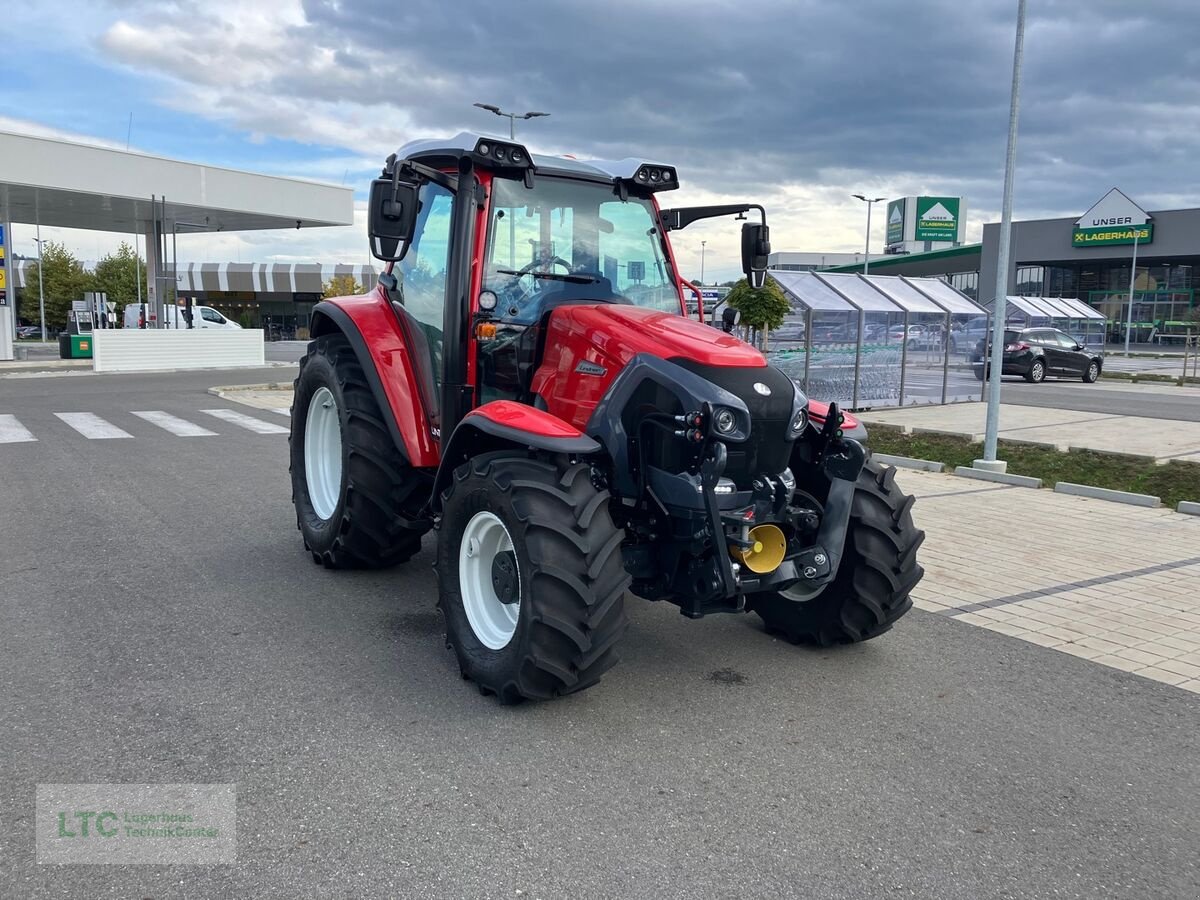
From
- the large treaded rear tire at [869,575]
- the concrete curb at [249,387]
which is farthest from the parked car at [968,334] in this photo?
the large treaded rear tire at [869,575]

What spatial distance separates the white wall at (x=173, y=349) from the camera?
2620 centimetres

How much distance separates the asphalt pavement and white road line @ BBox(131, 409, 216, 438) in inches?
296

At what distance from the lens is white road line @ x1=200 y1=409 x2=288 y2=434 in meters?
13.9

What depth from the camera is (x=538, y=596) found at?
3879 mm

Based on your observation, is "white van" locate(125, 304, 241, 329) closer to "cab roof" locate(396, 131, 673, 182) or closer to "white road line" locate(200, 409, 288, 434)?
"white road line" locate(200, 409, 288, 434)

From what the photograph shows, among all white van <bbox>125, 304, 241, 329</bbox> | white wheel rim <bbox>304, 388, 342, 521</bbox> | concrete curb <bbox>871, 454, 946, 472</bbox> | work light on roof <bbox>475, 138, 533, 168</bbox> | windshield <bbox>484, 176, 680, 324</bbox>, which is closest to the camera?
work light on roof <bbox>475, 138, 533, 168</bbox>

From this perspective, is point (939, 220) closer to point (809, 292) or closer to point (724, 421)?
point (809, 292)

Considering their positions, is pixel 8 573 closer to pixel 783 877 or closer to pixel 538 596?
pixel 538 596

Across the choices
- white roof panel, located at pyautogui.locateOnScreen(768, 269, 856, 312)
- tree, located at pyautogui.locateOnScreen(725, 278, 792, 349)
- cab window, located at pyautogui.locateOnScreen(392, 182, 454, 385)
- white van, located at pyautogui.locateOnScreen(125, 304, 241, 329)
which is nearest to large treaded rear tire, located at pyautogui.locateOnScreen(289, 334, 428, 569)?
cab window, located at pyautogui.locateOnScreen(392, 182, 454, 385)

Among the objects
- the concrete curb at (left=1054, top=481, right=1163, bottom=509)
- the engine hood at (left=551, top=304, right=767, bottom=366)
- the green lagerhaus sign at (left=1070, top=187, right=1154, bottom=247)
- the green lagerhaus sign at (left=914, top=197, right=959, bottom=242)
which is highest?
the green lagerhaus sign at (left=914, top=197, right=959, bottom=242)

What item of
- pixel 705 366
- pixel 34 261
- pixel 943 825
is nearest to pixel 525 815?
pixel 943 825

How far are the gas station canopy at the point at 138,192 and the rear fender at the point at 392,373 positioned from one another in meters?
26.4
